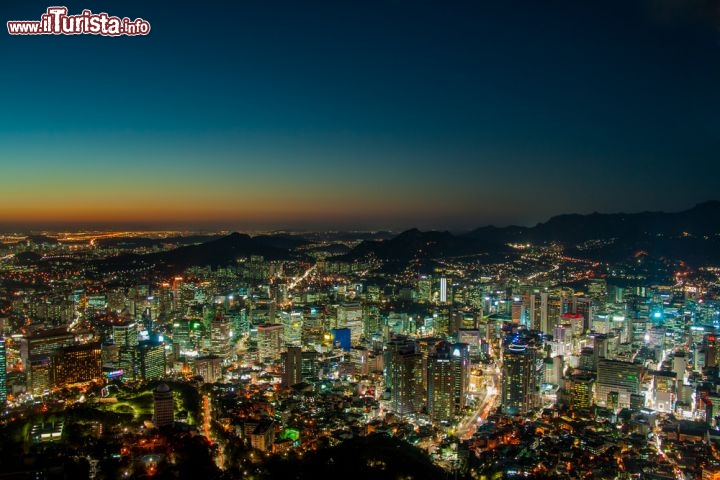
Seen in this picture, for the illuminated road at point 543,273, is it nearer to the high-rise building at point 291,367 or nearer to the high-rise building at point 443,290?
the high-rise building at point 443,290

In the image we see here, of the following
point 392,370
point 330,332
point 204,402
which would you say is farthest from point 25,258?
point 392,370

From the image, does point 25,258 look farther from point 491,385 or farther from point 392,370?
point 491,385

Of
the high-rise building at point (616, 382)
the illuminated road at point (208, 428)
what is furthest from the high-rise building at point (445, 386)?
the illuminated road at point (208, 428)

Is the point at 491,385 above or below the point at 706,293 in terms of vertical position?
below

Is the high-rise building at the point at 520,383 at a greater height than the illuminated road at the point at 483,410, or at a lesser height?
greater

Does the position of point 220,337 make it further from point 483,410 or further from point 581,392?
point 581,392
